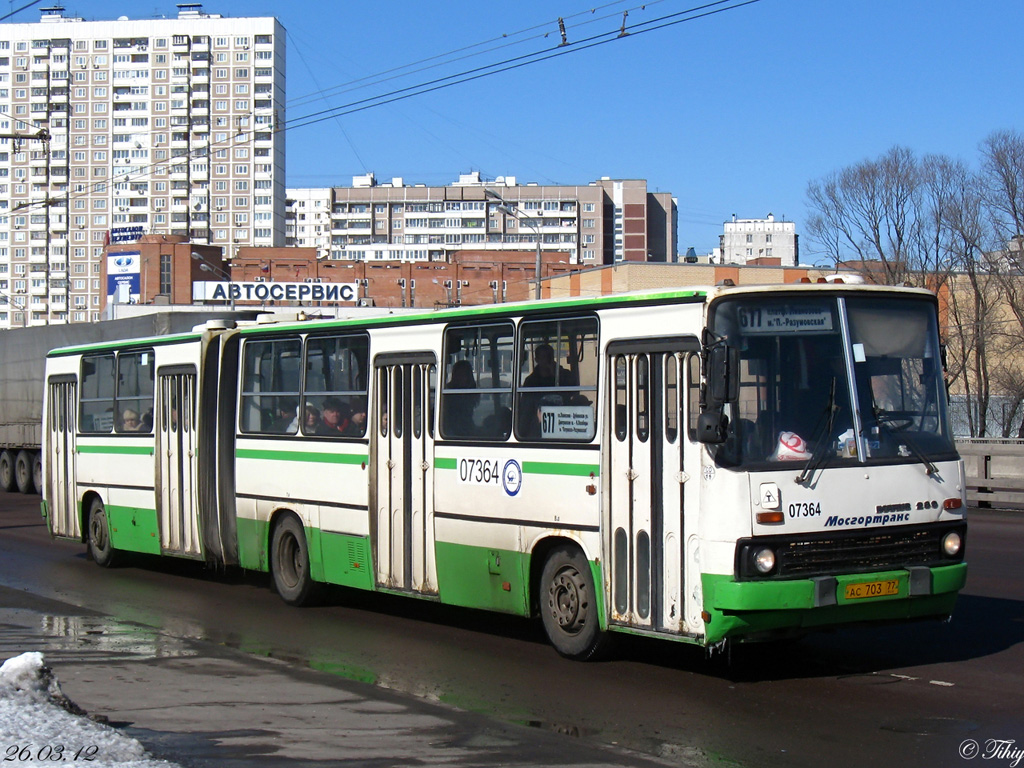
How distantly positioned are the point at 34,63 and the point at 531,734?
173 meters

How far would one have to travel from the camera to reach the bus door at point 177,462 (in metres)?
14.4

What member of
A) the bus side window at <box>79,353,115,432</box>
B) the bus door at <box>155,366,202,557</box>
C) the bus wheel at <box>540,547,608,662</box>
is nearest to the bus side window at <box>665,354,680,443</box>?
the bus wheel at <box>540,547,608,662</box>

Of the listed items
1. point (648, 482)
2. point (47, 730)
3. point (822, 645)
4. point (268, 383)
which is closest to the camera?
point (47, 730)

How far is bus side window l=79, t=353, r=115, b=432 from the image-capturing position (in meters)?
16.4

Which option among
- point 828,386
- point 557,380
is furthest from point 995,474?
point 828,386

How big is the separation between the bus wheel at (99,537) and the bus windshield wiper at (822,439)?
35.9 feet

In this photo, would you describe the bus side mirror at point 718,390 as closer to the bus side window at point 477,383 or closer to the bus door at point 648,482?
the bus door at point 648,482

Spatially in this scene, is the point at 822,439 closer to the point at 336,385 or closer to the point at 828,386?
the point at 828,386

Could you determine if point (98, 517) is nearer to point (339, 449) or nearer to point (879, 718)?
point (339, 449)

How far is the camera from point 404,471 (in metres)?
11.1

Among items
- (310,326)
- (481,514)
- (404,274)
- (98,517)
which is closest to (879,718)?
(481,514)

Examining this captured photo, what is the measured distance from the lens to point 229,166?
527 ft

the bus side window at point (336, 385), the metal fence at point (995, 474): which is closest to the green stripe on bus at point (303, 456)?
the bus side window at point (336, 385)

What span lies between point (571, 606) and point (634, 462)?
4.33 feet
